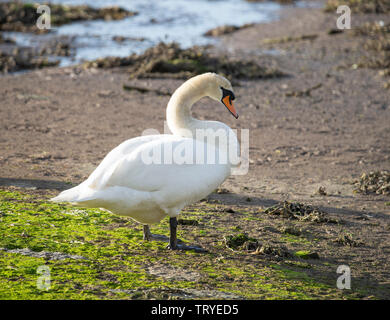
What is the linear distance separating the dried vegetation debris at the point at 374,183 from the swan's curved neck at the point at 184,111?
9.92ft

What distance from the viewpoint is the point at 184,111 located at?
5.51 meters

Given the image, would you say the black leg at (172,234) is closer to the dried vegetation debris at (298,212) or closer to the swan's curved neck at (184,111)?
the swan's curved neck at (184,111)

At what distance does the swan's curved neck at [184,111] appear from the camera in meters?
5.46

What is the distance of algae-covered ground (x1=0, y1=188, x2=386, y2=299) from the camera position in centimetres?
429

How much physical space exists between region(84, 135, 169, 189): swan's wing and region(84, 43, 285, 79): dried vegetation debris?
7560 mm

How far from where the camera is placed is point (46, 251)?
15.8 feet

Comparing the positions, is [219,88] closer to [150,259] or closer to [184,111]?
[184,111]

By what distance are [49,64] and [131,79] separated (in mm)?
2384

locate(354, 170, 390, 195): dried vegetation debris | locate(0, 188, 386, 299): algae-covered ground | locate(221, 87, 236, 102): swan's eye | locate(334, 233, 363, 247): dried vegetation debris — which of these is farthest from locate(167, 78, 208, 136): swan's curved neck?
locate(354, 170, 390, 195): dried vegetation debris

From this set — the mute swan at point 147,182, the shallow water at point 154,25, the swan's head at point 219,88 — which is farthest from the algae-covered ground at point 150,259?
the shallow water at point 154,25

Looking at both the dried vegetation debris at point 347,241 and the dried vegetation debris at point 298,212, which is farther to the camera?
the dried vegetation debris at point 298,212

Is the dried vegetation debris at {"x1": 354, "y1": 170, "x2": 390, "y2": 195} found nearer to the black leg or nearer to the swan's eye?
the swan's eye

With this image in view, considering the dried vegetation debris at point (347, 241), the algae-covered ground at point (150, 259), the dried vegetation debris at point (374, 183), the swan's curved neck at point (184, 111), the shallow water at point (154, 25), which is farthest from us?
the shallow water at point (154, 25)

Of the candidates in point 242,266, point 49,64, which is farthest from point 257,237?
point 49,64
